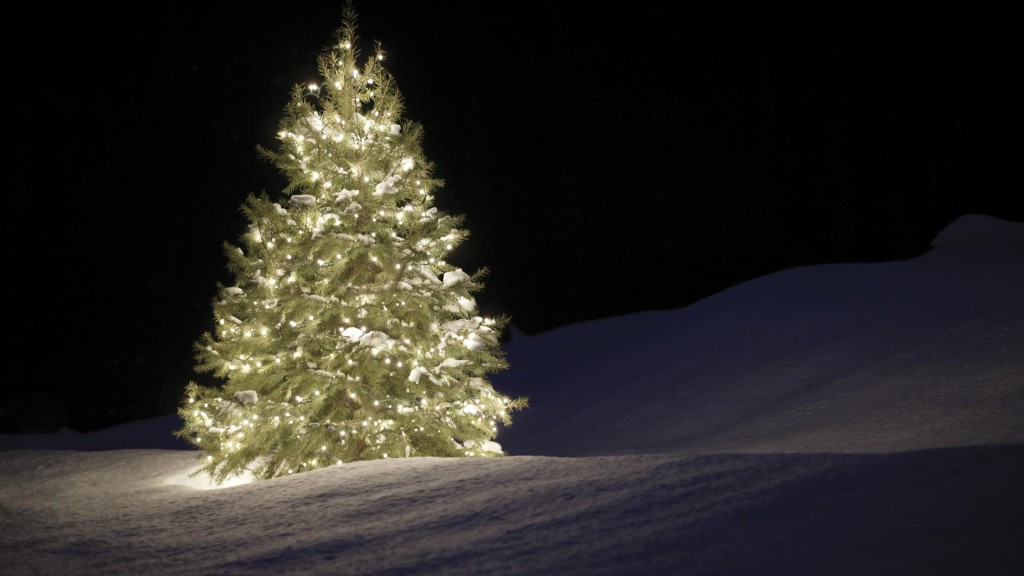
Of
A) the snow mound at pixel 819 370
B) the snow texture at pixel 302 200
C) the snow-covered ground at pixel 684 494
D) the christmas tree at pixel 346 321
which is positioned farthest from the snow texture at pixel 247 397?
the snow mound at pixel 819 370

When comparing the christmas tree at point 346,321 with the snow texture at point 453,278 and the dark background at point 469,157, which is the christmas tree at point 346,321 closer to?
the snow texture at point 453,278

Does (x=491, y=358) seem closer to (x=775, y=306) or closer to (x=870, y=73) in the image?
(x=775, y=306)

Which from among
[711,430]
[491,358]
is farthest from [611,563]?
[711,430]

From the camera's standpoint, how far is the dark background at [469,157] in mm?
16812

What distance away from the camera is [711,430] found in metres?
7.61

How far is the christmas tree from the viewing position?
6.16 meters

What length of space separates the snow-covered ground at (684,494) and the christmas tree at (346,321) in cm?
90

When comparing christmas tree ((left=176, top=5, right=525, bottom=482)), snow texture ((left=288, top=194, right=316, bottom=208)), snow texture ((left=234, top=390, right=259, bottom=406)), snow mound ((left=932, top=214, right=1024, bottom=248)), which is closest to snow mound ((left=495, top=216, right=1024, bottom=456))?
snow mound ((left=932, top=214, right=1024, bottom=248))

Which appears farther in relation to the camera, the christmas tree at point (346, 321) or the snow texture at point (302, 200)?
the snow texture at point (302, 200)

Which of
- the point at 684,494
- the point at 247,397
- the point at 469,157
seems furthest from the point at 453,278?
the point at 469,157

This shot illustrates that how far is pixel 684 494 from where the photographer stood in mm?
3578

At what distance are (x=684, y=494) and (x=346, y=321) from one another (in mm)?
3632

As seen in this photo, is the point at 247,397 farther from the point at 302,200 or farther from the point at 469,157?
the point at 469,157

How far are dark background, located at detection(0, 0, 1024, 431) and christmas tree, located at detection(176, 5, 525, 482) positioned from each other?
39.5ft
